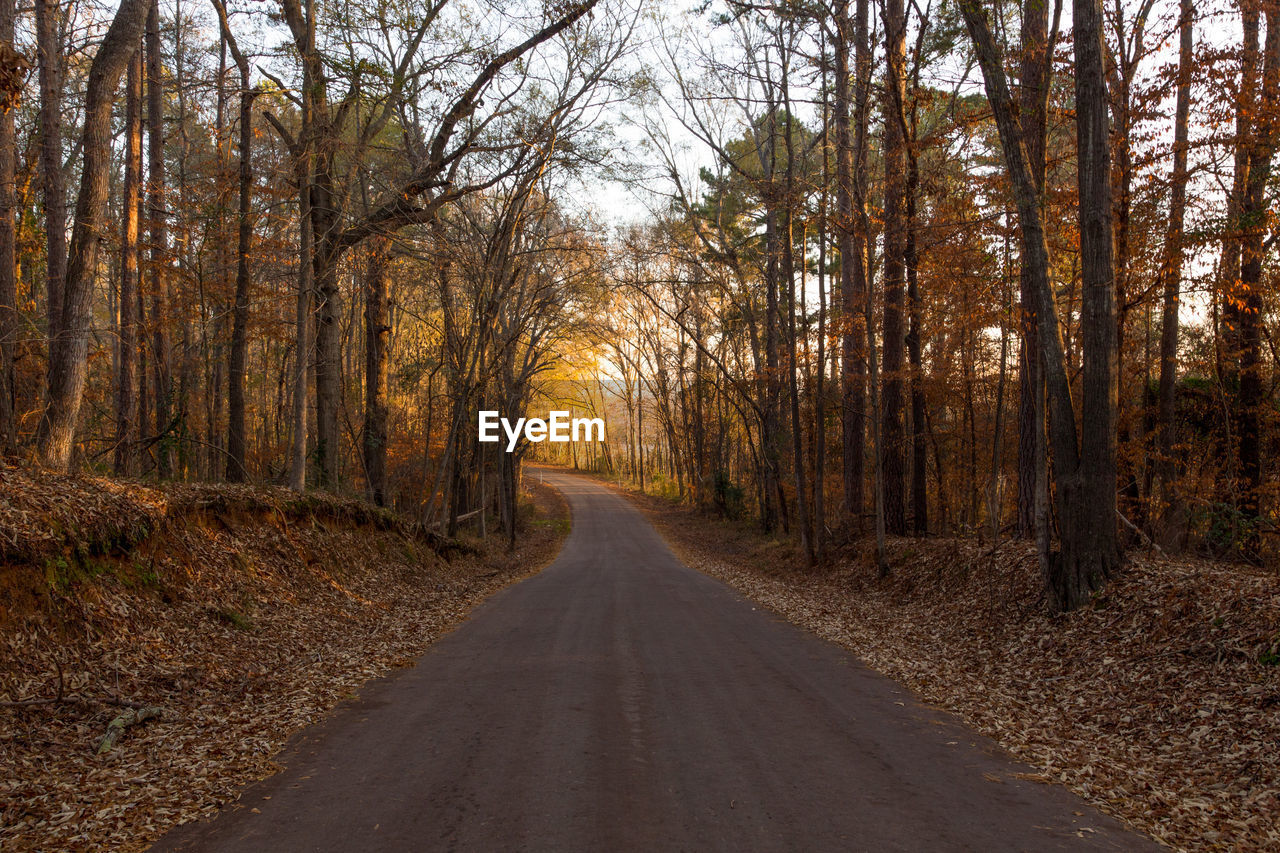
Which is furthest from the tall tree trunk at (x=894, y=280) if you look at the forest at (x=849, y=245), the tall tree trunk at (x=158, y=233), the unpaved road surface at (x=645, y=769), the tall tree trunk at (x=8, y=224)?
the tall tree trunk at (x=158, y=233)

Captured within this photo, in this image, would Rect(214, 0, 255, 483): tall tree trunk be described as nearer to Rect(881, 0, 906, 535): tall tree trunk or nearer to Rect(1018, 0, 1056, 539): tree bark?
Rect(881, 0, 906, 535): tall tree trunk

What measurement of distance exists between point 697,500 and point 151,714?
36444 millimetres

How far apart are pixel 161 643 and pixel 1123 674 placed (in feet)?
28.5


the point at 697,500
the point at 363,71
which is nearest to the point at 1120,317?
the point at 363,71

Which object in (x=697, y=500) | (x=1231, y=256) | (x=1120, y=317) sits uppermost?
(x=1231, y=256)

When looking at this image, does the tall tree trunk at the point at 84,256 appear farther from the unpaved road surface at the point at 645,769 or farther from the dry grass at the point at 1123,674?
the dry grass at the point at 1123,674

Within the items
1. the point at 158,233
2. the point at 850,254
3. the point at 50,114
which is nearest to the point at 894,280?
the point at 850,254

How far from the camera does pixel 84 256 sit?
29.0 ft

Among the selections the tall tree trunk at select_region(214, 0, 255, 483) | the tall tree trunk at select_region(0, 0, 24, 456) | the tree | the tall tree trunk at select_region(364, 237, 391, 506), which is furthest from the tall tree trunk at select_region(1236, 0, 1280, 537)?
the tall tree trunk at select_region(364, 237, 391, 506)

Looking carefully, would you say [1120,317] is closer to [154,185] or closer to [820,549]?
[820,549]

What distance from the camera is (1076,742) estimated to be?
569cm

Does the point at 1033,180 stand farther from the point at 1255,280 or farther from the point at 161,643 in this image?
the point at 161,643

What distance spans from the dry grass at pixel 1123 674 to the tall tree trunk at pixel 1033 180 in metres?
1.30

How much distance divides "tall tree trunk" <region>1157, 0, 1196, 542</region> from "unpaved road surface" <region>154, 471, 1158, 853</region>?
8.24 metres
